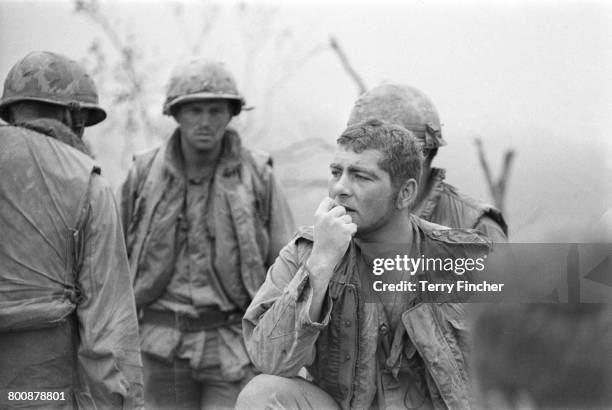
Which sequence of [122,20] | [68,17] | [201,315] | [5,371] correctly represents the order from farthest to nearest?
1. [122,20]
2. [68,17]
3. [201,315]
4. [5,371]

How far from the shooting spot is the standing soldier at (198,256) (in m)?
8.74

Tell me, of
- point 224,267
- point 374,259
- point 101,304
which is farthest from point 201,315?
point 374,259

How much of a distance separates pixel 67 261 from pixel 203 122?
270 cm

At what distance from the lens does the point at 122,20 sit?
12555 mm

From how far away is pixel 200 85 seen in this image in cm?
927

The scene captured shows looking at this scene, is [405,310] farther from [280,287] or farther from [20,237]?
[20,237]

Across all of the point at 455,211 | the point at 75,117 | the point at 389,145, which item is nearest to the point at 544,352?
the point at 389,145

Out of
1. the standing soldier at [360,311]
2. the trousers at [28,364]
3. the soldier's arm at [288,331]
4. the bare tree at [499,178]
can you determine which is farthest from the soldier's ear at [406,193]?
the bare tree at [499,178]

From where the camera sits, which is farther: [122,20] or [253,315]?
[122,20]

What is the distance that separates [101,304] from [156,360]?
2.24 metres

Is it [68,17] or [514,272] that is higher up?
[68,17]

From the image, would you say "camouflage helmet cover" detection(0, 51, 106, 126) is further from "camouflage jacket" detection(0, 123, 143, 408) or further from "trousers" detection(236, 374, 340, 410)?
"trousers" detection(236, 374, 340, 410)

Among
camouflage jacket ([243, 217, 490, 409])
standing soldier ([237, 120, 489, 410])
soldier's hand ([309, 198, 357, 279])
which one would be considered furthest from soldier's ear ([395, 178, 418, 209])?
soldier's hand ([309, 198, 357, 279])

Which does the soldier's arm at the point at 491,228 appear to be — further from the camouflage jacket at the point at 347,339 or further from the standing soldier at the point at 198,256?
the standing soldier at the point at 198,256
